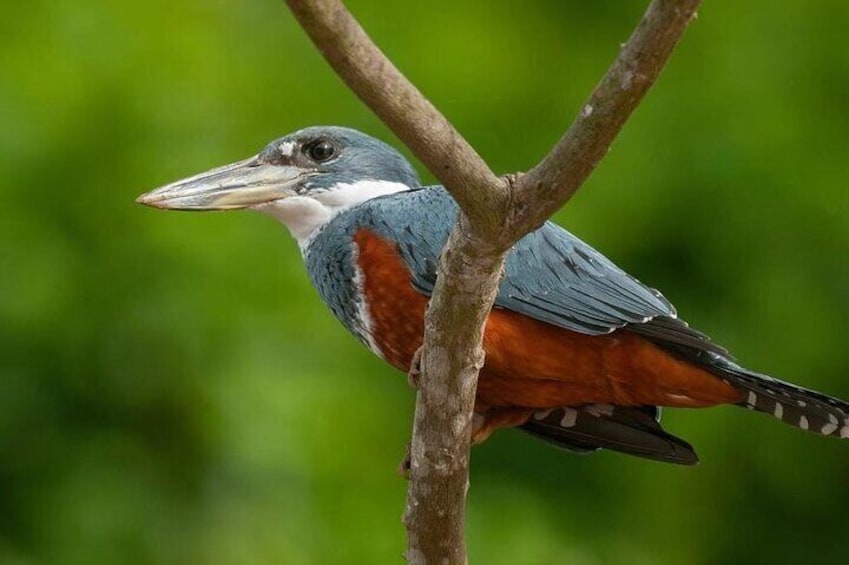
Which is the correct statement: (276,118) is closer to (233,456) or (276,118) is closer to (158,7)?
(158,7)

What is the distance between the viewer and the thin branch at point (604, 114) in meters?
2.48

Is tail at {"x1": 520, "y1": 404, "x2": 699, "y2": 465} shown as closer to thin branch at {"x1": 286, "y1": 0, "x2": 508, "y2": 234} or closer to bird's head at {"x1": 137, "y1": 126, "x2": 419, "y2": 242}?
bird's head at {"x1": 137, "y1": 126, "x2": 419, "y2": 242}

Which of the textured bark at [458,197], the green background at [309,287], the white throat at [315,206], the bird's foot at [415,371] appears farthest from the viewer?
the green background at [309,287]

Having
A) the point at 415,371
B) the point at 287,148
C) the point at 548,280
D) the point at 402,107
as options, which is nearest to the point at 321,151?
the point at 287,148

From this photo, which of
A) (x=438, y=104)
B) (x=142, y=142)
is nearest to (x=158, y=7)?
(x=142, y=142)

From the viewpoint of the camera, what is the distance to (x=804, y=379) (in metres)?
5.84

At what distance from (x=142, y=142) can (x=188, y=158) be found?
0.24 m

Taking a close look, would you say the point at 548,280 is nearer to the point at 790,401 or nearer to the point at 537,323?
the point at 537,323

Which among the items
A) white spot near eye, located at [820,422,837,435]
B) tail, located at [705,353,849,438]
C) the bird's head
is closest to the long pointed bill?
the bird's head

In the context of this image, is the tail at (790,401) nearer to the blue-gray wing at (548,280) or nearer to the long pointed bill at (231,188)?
the blue-gray wing at (548,280)

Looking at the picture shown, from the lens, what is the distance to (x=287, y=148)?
13.7 ft

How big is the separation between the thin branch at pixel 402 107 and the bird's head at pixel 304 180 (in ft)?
4.25

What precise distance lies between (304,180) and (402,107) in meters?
1.62

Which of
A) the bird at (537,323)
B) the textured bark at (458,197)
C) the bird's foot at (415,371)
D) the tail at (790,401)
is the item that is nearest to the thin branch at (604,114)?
the textured bark at (458,197)
